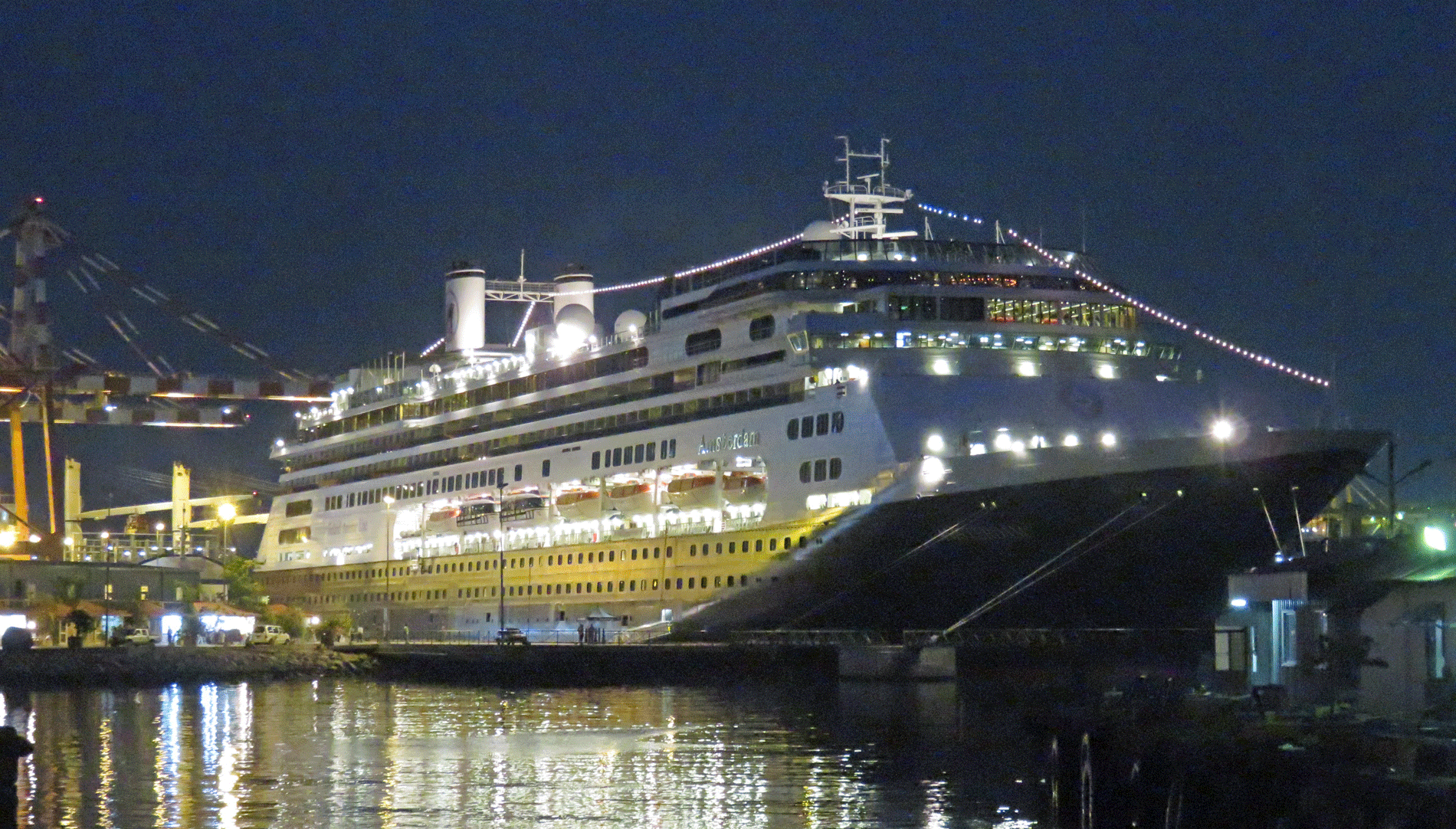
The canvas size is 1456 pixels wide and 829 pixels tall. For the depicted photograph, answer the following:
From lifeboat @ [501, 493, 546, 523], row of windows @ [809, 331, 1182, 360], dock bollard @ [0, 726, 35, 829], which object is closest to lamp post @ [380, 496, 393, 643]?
lifeboat @ [501, 493, 546, 523]

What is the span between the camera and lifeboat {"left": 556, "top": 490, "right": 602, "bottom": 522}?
47.7 meters

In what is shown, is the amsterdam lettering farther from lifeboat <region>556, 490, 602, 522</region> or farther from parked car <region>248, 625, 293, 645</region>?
parked car <region>248, 625, 293, 645</region>

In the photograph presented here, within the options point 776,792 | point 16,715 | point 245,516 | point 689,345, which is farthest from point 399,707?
point 245,516

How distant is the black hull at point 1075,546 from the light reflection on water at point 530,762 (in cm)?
249

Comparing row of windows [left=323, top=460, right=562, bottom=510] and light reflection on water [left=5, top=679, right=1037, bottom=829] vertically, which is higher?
row of windows [left=323, top=460, right=562, bottom=510]

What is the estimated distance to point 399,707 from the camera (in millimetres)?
35250

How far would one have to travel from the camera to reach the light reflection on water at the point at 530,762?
63.2 ft

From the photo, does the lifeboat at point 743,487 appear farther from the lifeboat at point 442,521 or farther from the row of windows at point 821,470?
the lifeboat at point 442,521

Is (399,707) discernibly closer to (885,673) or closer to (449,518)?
(885,673)

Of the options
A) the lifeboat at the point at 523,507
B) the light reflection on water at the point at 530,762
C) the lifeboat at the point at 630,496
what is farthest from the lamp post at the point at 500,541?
the light reflection on water at the point at 530,762

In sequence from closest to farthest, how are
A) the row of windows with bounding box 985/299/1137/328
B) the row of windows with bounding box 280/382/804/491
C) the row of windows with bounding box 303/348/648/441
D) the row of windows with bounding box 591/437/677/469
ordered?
the row of windows with bounding box 985/299/1137/328 < the row of windows with bounding box 280/382/804/491 < the row of windows with bounding box 591/437/677/469 < the row of windows with bounding box 303/348/648/441

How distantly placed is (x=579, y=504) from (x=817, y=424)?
10.4m

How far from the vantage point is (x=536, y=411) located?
5147 centimetres

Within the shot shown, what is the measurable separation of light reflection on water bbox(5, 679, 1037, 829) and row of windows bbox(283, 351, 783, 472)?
9205 mm
